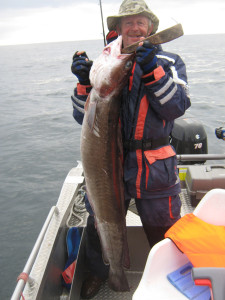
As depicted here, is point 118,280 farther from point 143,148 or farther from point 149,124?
point 149,124

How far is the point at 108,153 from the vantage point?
2127 millimetres

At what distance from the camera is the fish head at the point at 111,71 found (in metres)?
1.98

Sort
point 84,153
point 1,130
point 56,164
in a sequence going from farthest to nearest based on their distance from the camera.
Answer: point 1,130 → point 56,164 → point 84,153

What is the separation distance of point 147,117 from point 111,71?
1.48 ft

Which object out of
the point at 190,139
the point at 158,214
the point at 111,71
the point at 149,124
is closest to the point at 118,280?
the point at 158,214

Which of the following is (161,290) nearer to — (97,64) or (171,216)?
(171,216)

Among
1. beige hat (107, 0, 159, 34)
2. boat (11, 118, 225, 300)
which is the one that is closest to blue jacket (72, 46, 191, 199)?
beige hat (107, 0, 159, 34)

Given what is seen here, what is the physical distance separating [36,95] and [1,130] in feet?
29.3

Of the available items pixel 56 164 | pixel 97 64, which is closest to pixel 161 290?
pixel 97 64

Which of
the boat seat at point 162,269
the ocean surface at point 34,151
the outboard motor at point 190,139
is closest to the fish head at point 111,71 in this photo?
the boat seat at point 162,269

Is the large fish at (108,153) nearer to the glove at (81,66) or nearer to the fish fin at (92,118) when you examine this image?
the fish fin at (92,118)

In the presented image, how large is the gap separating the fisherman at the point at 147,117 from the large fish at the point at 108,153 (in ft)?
0.48

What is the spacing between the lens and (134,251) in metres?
2.87

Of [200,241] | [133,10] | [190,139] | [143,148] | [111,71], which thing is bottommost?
[190,139]
